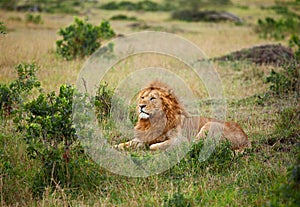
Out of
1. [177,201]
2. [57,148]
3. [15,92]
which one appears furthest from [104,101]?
[177,201]

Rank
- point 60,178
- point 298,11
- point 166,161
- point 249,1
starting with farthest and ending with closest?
point 249,1 → point 298,11 → point 166,161 → point 60,178

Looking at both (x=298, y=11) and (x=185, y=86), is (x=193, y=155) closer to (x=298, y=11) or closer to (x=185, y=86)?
(x=185, y=86)

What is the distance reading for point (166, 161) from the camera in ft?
19.1

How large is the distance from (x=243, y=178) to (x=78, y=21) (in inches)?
385

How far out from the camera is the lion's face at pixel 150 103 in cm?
674

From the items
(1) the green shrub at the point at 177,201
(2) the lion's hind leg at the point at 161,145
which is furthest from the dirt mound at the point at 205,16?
(1) the green shrub at the point at 177,201

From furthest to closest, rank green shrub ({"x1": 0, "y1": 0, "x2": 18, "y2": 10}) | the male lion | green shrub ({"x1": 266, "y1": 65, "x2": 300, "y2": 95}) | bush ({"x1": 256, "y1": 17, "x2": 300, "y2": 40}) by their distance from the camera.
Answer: green shrub ({"x1": 0, "y1": 0, "x2": 18, "y2": 10}) → bush ({"x1": 256, "y1": 17, "x2": 300, "y2": 40}) → green shrub ({"x1": 266, "y1": 65, "x2": 300, "y2": 95}) → the male lion

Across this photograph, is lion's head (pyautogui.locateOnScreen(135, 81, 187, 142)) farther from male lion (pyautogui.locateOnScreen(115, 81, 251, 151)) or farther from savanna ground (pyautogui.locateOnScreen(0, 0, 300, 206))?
savanna ground (pyautogui.locateOnScreen(0, 0, 300, 206))

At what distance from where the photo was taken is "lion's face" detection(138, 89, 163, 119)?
6738 mm

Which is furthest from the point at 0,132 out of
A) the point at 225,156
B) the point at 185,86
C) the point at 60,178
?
the point at 185,86

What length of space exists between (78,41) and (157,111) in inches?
297

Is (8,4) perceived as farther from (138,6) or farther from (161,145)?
(161,145)

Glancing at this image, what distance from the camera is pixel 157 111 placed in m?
6.83

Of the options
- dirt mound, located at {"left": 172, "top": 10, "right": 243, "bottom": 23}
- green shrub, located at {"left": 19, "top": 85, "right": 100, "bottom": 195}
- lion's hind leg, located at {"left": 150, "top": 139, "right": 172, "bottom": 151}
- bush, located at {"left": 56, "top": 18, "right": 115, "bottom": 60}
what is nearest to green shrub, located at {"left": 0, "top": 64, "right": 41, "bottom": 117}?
green shrub, located at {"left": 19, "top": 85, "right": 100, "bottom": 195}
